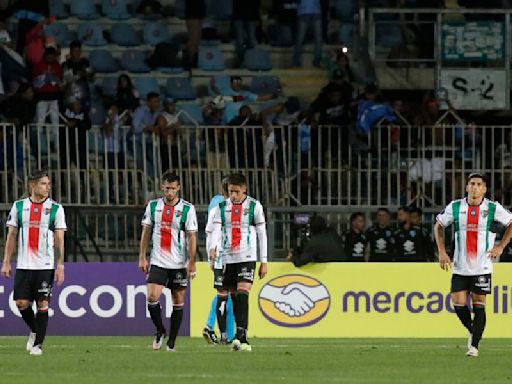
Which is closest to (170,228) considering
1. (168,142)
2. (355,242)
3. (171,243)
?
(171,243)

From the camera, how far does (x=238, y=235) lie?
1845cm

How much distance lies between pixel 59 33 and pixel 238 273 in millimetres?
12817

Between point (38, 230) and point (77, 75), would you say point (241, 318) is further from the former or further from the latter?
point (77, 75)

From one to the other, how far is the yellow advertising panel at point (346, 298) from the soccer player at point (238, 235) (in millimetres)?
4402

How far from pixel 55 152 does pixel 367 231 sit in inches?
204

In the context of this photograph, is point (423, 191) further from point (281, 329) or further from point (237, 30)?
point (237, 30)

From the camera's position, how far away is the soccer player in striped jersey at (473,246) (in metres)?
17.5

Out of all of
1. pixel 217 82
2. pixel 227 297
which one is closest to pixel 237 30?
pixel 217 82

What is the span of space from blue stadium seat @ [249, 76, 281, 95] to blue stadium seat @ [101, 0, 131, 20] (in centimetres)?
284

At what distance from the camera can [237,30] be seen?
99.0 feet

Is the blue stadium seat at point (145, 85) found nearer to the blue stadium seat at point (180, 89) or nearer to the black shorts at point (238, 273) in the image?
the blue stadium seat at point (180, 89)

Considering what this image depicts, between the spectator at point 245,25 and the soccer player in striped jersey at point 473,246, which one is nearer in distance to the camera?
the soccer player in striped jersey at point 473,246

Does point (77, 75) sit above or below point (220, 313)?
above

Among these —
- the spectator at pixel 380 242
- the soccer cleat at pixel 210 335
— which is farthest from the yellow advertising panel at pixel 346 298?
the soccer cleat at pixel 210 335
